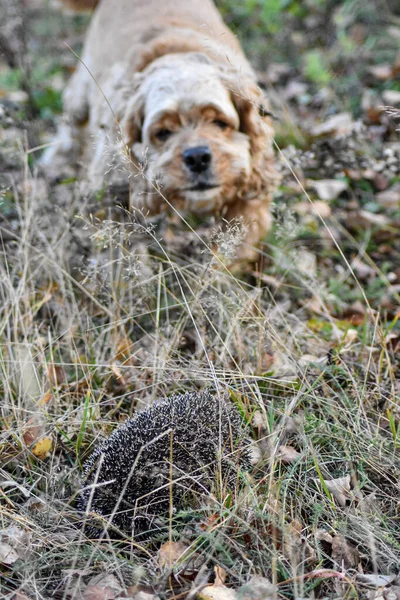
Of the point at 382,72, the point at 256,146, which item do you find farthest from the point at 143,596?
the point at 382,72

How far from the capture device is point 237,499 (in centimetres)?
236

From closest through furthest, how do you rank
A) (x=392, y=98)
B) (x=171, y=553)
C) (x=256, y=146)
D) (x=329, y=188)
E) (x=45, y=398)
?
1. (x=171, y=553)
2. (x=45, y=398)
3. (x=256, y=146)
4. (x=329, y=188)
5. (x=392, y=98)

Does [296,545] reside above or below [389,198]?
above

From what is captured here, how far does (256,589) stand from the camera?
2062 millimetres

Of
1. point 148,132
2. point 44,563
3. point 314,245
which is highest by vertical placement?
point 148,132

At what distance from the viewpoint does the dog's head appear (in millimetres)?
3727

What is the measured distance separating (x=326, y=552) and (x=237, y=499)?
1.18ft

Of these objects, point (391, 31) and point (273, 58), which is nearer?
point (391, 31)

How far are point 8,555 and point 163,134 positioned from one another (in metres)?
2.59

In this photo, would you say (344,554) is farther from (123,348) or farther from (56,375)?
(56,375)

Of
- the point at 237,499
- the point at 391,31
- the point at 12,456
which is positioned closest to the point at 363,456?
the point at 237,499

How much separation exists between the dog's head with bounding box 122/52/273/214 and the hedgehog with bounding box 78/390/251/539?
5.20 ft

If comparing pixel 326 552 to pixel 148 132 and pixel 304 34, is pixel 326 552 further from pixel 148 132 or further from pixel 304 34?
pixel 304 34

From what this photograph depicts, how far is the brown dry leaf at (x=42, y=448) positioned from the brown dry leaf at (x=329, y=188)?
272 centimetres
